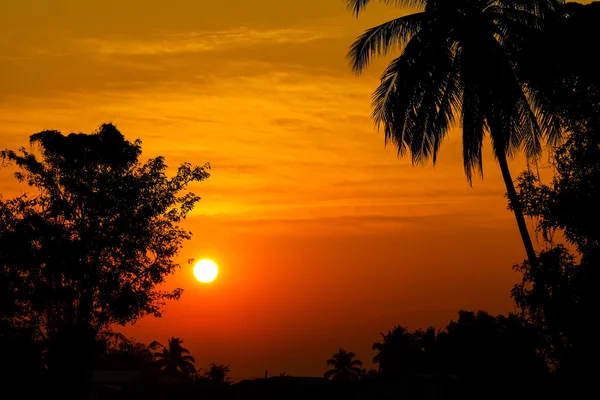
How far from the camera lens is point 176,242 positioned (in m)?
39.2

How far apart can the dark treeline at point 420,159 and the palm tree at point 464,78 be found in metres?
0.05

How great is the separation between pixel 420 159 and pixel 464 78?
115 inches

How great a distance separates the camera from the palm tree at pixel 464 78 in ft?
84.8

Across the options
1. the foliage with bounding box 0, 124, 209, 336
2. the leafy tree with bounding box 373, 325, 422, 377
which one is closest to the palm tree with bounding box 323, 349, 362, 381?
the leafy tree with bounding box 373, 325, 422, 377

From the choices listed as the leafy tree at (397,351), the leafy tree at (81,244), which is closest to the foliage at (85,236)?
the leafy tree at (81,244)

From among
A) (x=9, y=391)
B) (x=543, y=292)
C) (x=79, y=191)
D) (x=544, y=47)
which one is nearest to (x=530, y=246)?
(x=543, y=292)

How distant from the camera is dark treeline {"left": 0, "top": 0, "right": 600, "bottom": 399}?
811 inches

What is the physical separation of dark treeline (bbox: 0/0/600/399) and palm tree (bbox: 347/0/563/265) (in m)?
0.05

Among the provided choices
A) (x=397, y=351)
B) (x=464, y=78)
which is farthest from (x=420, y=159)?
(x=397, y=351)

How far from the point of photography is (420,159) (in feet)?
88.1

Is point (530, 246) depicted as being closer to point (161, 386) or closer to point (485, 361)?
point (485, 361)

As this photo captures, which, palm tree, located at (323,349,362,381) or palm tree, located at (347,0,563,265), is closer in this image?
palm tree, located at (347,0,563,265)

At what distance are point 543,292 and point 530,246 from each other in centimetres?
387

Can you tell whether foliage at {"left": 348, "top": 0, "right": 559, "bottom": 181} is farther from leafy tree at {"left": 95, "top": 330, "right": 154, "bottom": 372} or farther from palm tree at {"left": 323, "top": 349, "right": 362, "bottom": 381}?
palm tree at {"left": 323, "top": 349, "right": 362, "bottom": 381}
